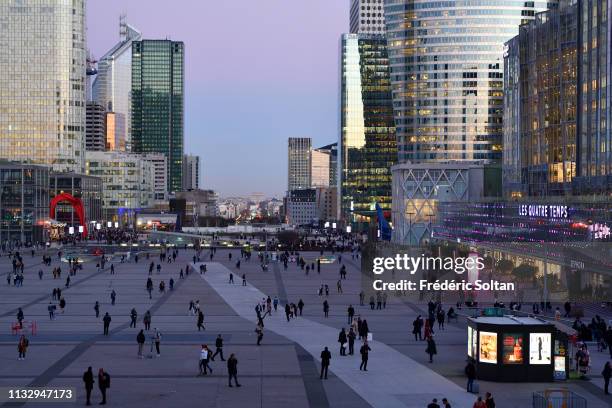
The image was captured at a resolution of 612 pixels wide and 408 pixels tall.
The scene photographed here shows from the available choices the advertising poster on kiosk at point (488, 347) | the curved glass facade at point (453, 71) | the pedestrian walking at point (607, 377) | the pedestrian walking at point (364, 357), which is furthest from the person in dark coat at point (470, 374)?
the curved glass facade at point (453, 71)

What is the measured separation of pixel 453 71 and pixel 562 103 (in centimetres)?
9343

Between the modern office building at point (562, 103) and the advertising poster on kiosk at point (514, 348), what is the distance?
58.2 m

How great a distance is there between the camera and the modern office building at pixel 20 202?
14700 centimetres

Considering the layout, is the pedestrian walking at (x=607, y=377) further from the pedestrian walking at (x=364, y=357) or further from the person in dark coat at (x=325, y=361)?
the person in dark coat at (x=325, y=361)

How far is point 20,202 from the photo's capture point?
14838 cm

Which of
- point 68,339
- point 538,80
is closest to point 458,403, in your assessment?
point 68,339

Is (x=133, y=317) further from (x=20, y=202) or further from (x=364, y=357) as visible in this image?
(x=20, y=202)

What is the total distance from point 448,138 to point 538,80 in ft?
284

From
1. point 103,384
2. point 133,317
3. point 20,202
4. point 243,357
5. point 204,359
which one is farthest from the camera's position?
point 20,202

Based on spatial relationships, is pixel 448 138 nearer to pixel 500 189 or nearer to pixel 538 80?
pixel 500 189

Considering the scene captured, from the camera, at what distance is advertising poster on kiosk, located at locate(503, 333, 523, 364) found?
2898 centimetres

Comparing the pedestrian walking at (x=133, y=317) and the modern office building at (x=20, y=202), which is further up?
the modern office building at (x=20, y=202)

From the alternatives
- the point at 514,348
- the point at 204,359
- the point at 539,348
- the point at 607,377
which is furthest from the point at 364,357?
the point at 607,377

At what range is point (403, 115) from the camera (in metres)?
198
